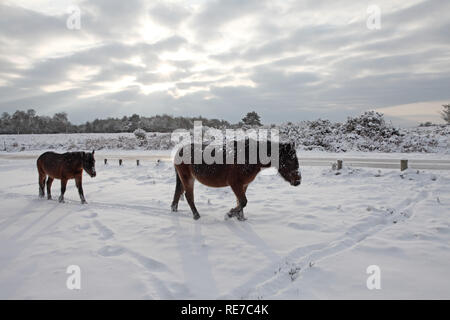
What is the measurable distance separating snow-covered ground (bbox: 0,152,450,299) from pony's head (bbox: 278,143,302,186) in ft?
3.29

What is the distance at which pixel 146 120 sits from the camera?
2258 inches

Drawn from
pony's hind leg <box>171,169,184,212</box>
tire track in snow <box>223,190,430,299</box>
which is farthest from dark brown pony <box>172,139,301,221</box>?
tire track in snow <box>223,190,430,299</box>

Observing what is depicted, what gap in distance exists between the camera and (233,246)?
4.97 meters

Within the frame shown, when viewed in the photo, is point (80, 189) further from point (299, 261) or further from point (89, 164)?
point (299, 261)

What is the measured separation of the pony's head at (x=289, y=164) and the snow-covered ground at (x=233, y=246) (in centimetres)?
100

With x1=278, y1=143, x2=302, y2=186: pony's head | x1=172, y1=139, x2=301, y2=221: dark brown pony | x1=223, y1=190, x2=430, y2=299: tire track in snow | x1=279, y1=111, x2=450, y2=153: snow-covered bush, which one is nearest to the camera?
x1=223, y1=190, x2=430, y2=299: tire track in snow

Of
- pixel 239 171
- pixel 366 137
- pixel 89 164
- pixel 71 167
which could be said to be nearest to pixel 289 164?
pixel 239 171

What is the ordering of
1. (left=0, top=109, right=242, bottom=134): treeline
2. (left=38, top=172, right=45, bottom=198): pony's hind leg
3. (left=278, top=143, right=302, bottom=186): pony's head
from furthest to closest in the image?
(left=0, top=109, right=242, bottom=134): treeline → (left=38, top=172, right=45, bottom=198): pony's hind leg → (left=278, top=143, right=302, bottom=186): pony's head

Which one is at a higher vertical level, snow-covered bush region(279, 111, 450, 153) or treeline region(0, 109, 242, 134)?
treeline region(0, 109, 242, 134)

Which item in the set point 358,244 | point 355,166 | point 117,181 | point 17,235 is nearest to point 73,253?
point 17,235

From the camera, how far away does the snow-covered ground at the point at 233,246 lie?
358cm

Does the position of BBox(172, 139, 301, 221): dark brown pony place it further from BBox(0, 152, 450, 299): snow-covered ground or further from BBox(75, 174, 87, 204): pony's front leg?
BBox(75, 174, 87, 204): pony's front leg

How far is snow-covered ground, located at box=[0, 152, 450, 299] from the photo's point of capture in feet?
11.8
